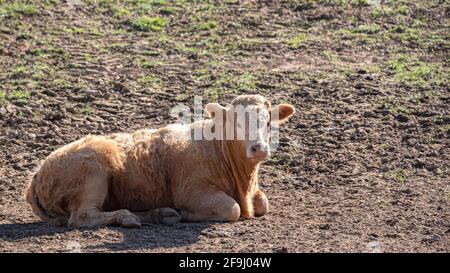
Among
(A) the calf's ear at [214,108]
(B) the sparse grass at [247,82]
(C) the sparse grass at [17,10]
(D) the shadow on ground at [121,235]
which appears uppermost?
(C) the sparse grass at [17,10]

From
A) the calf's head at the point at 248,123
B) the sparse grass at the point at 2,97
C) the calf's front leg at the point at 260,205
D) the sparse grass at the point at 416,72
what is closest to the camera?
the calf's head at the point at 248,123

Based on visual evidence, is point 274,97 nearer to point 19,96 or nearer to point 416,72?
point 416,72

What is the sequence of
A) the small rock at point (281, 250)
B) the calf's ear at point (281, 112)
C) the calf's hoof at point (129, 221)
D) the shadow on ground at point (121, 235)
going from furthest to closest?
the calf's ear at point (281, 112) → the calf's hoof at point (129, 221) → the shadow on ground at point (121, 235) → the small rock at point (281, 250)

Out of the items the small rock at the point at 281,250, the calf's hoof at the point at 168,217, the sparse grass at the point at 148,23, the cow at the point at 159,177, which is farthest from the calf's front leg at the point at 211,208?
the sparse grass at the point at 148,23

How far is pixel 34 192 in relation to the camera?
11.5 m

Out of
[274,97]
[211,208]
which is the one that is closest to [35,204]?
[211,208]

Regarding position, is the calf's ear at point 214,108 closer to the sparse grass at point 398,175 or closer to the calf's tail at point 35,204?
the calf's tail at point 35,204

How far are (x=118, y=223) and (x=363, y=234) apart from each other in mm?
2520

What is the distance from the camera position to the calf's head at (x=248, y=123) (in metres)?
11.2

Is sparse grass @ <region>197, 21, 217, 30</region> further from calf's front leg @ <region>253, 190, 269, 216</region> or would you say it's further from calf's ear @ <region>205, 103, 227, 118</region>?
calf's front leg @ <region>253, 190, 269, 216</region>

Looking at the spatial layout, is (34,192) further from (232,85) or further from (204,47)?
(204,47)

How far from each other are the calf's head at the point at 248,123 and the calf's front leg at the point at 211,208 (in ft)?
1.78

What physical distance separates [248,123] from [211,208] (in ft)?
3.28

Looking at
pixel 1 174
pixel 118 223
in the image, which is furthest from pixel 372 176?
pixel 1 174
